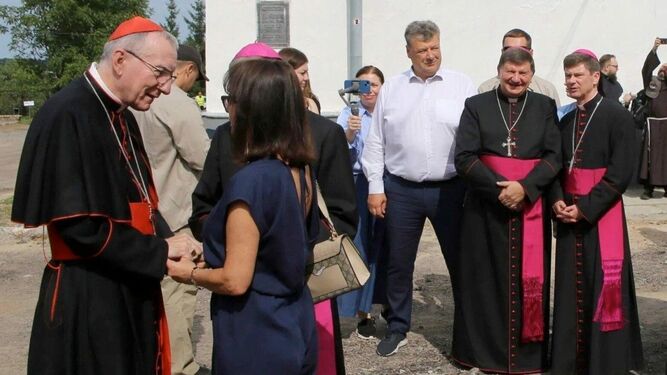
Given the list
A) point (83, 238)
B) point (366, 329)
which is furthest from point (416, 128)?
point (83, 238)

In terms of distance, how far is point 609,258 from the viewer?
5059 millimetres

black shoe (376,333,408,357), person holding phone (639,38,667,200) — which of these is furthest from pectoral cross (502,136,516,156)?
person holding phone (639,38,667,200)

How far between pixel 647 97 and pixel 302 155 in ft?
33.6

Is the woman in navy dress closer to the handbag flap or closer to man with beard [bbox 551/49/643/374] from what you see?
the handbag flap

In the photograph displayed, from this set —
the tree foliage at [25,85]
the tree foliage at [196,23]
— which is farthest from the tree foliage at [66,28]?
the tree foliage at [196,23]

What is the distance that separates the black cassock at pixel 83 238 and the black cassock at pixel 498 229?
2556mm

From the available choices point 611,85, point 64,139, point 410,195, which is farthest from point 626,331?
point 611,85

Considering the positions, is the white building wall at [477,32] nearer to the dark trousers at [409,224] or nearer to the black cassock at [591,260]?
the dark trousers at [409,224]

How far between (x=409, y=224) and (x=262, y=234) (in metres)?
2.88

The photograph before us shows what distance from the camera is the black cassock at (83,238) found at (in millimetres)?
2984

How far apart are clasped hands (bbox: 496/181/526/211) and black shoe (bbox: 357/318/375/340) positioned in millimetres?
1680

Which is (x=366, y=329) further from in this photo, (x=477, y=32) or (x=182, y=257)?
(x=477, y=32)

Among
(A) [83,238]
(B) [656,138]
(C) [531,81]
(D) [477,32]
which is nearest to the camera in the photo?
(A) [83,238]

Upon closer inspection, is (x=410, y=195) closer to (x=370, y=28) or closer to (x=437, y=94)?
(x=437, y=94)
